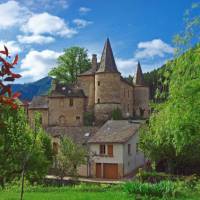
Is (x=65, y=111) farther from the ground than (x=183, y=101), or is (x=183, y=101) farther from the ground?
(x=65, y=111)

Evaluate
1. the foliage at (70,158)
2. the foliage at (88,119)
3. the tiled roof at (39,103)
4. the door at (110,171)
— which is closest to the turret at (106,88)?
the foliage at (88,119)

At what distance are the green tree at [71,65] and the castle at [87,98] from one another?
259 inches

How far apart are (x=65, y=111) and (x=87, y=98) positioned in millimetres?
4621

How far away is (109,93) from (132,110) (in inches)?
409

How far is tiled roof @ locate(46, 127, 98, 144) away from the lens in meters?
39.8

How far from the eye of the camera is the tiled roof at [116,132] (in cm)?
3666

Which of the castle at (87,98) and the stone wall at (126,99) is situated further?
the stone wall at (126,99)

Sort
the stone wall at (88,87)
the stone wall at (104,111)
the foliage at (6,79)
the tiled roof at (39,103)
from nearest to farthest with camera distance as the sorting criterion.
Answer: the foliage at (6,79), the stone wall at (104,111), the tiled roof at (39,103), the stone wall at (88,87)

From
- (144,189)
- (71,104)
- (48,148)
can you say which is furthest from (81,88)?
(144,189)

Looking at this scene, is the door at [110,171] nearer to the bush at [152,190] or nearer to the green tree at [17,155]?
the green tree at [17,155]

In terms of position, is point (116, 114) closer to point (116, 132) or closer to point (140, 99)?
point (140, 99)

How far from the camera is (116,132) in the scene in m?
38.1

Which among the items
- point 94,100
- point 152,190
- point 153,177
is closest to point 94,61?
point 94,100

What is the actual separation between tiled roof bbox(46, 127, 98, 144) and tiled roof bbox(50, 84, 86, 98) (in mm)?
14652
